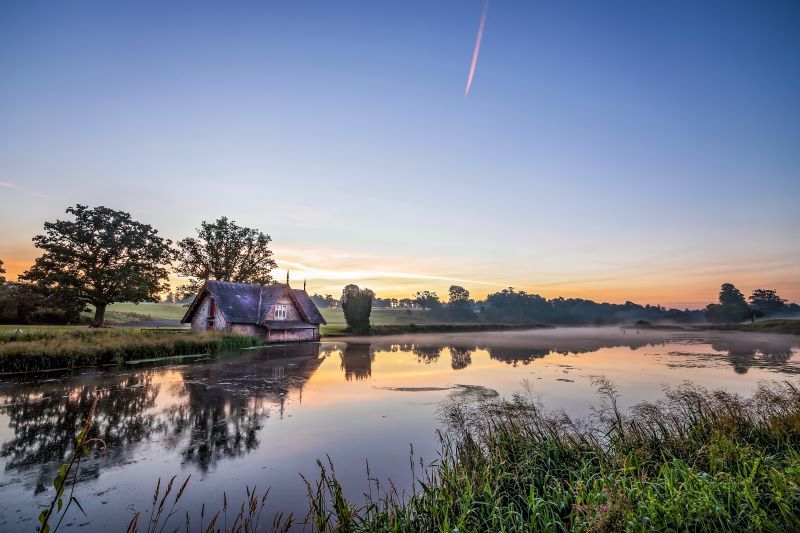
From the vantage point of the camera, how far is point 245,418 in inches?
469

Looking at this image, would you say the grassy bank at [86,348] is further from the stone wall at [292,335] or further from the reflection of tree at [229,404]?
the stone wall at [292,335]

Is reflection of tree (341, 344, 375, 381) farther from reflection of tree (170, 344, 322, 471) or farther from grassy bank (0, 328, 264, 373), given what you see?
grassy bank (0, 328, 264, 373)

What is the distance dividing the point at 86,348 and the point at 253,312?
20164mm

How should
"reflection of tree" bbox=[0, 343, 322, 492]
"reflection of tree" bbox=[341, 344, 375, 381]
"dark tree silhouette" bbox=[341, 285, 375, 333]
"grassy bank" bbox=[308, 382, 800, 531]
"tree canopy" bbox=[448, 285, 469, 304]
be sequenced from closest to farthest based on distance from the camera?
"grassy bank" bbox=[308, 382, 800, 531], "reflection of tree" bbox=[0, 343, 322, 492], "reflection of tree" bbox=[341, 344, 375, 381], "dark tree silhouette" bbox=[341, 285, 375, 333], "tree canopy" bbox=[448, 285, 469, 304]

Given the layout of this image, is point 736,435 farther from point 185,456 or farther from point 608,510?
point 185,456

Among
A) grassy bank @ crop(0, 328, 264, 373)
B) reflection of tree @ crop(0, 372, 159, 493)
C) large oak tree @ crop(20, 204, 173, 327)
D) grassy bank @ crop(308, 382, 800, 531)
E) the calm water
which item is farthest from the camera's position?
large oak tree @ crop(20, 204, 173, 327)

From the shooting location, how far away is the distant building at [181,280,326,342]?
3841 centimetres

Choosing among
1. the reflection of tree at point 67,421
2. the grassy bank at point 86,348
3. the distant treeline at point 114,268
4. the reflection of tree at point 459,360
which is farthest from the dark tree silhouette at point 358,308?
the reflection of tree at point 67,421

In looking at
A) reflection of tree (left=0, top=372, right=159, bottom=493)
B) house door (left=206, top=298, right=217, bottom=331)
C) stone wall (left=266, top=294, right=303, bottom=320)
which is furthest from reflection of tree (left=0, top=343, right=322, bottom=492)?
stone wall (left=266, top=294, right=303, bottom=320)

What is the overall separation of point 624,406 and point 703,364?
1678cm

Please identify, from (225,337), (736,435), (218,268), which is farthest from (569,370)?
(218,268)

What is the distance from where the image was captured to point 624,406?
13.1 metres

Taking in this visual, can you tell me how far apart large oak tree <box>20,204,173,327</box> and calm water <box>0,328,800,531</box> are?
23941mm

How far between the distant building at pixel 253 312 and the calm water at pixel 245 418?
15.1 metres
